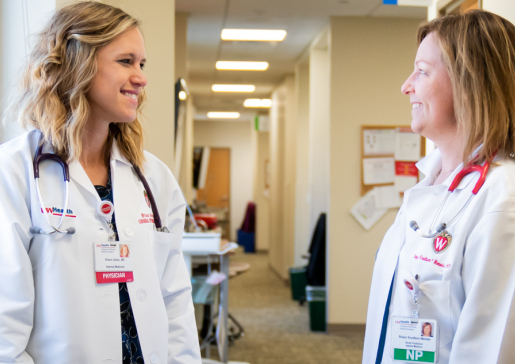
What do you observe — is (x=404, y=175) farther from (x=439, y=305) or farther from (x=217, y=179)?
(x=217, y=179)

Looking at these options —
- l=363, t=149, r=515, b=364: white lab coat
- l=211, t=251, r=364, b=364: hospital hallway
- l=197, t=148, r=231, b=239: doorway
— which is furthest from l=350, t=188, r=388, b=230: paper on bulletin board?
l=197, t=148, r=231, b=239: doorway

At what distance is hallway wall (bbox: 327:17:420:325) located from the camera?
4684 millimetres

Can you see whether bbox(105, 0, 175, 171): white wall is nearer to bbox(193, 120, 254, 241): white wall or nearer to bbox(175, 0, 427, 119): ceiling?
bbox(175, 0, 427, 119): ceiling

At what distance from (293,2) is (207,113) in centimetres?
748

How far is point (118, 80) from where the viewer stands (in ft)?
4.48

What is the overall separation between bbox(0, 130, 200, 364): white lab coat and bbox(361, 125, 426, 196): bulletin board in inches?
140

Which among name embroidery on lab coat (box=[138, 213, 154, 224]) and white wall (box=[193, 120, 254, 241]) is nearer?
name embroidery on lab coat (box=[138, 213, 154, 224])

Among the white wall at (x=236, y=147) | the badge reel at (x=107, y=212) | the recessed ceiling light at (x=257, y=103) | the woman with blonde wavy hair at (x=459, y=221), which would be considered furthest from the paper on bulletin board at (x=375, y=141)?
the white wall at (x=236, y=147)

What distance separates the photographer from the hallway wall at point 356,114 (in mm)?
4684

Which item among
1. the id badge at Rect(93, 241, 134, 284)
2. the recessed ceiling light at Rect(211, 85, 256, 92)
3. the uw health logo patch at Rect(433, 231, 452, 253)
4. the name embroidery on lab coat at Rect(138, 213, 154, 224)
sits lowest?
the id badge at Rect(93, 241, 134, 284)

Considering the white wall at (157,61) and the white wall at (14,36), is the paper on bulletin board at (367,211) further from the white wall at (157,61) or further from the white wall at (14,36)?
the white wall at (14,36)

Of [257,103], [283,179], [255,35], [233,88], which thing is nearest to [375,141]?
[255,35]

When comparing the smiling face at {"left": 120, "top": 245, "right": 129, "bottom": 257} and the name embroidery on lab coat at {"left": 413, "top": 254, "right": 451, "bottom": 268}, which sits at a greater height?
the smiling face at {"left": 120, "top": 245, "right": 129, "bottom": 257}

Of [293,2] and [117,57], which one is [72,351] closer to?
[117,57]
